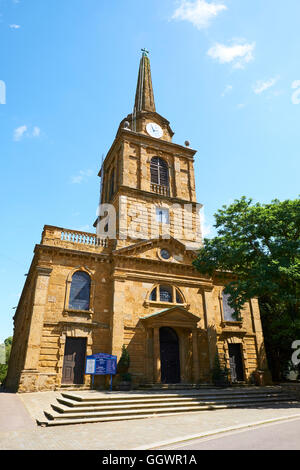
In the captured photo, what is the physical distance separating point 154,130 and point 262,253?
18750mm

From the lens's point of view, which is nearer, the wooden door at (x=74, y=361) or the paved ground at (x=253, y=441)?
the paved ground at (x=253, y=441)

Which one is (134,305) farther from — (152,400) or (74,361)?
(152,400)

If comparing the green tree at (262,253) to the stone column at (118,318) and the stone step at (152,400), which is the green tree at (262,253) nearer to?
the stone step at (152,400)

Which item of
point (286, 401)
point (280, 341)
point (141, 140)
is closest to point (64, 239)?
point (141, 140)

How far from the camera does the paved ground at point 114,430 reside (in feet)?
23.1

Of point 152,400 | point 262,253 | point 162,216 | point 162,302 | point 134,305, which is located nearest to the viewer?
point 152,400

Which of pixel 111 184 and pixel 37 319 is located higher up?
pixel 111 184

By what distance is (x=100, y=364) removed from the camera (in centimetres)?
1642

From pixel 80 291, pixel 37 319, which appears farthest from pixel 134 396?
pixel 80 291

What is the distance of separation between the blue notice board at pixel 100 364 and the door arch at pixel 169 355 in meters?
5.00

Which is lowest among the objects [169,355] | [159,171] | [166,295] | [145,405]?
[145,405]

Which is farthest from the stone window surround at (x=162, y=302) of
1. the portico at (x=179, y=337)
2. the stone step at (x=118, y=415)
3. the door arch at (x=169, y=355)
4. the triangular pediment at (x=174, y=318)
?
Answer: the stone step at (x=118, y=415)

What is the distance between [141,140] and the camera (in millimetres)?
29766

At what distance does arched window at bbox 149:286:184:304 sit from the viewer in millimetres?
22316
